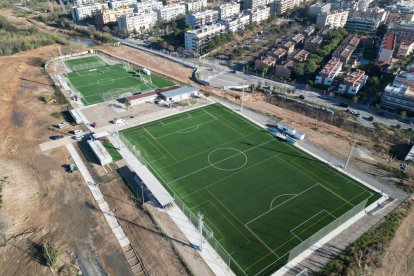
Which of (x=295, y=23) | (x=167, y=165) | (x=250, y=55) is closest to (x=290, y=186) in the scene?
(x=167, y=165)

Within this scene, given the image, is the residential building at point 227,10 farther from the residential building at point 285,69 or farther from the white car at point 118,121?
the white car at point 118,121

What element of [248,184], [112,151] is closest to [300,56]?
[248,184]

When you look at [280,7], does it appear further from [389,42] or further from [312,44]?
[389,42]

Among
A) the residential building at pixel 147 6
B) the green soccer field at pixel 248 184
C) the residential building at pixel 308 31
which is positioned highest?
the residential building at pixel 147 6

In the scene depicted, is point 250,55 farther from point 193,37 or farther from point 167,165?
point 167,165

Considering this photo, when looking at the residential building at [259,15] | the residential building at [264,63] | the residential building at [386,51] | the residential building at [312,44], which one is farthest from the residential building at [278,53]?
the residential building at [259,15]

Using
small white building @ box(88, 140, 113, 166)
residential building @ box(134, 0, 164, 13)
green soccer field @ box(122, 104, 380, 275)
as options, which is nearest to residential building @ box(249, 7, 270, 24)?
residential building @ box(134, 0, 164, 13)

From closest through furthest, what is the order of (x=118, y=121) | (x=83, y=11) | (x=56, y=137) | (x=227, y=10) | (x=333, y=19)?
(x=56, y=137) < (x=118, y=121) < (x=333, y=19) < (x=227, y=10) < (x=83, y=11)

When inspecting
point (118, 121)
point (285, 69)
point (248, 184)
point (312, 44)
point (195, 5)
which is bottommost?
point (248, 184)
